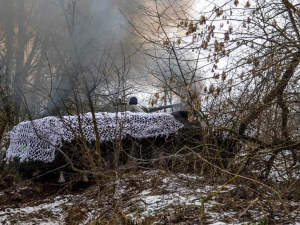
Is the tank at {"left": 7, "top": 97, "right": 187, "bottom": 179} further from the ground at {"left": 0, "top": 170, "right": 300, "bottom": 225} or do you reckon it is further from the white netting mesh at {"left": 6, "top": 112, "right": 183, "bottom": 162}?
the ground at {"left": 0, "top": 170, "right": 300, "bottom": 225}

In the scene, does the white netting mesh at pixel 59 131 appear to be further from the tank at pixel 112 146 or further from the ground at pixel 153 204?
the ground at pixel 153 204

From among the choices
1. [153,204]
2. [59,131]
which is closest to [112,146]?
[59,131]

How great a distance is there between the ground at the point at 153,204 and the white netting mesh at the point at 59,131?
0.64 meters

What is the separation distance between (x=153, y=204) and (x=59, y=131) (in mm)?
2376

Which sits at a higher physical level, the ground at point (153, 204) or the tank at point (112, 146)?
the tank at point (112, 146)

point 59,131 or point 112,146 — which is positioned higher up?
point 59,131

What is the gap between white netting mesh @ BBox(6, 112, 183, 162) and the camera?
616 cm

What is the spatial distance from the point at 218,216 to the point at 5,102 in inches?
266

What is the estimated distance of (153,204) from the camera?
432cm

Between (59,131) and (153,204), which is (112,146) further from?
(153,204)

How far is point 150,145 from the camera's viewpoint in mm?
7172

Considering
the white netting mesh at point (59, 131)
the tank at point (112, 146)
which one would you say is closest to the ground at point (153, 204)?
the tank at point (112, 146)

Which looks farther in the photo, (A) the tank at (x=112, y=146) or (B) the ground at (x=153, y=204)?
(A) the tank at (x=112, y=146)

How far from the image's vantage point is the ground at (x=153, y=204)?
368cm
